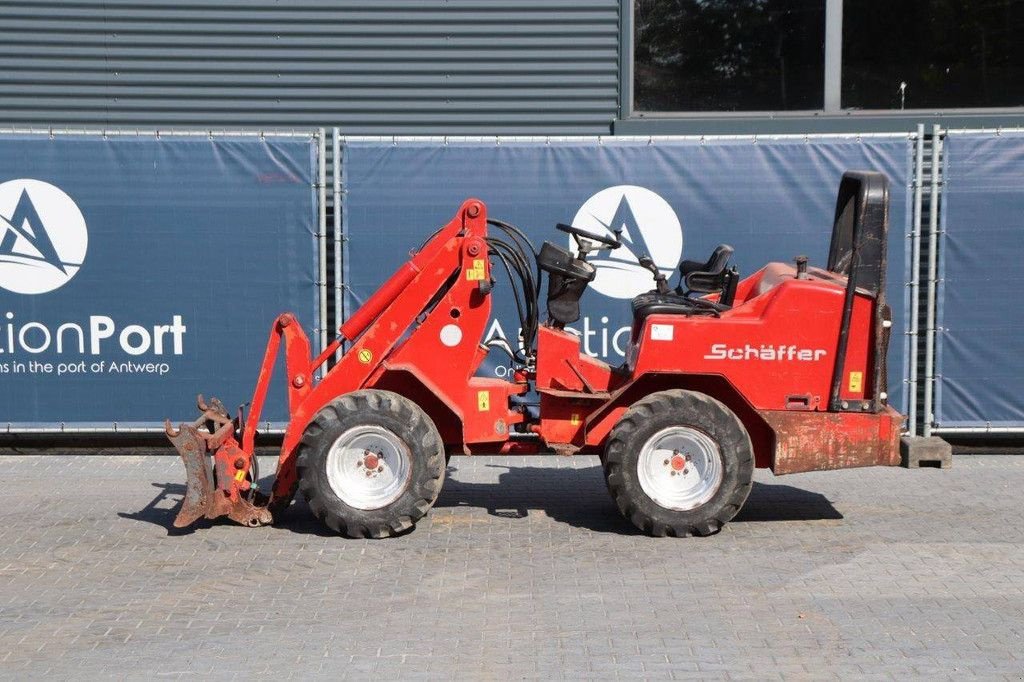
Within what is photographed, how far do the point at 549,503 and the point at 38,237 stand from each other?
16.3 feet

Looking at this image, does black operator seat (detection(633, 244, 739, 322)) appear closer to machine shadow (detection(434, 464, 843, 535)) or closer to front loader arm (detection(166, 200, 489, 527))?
front loader arm (detection(166, 200, 489, 527))

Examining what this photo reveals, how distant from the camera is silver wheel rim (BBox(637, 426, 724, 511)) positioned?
8586 millimetres

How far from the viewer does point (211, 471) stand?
28.3 feet

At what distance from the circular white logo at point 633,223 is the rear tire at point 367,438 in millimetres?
3196

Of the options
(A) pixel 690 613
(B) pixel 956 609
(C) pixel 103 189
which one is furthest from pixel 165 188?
(B) pixel 956 609

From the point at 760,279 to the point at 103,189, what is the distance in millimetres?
5588

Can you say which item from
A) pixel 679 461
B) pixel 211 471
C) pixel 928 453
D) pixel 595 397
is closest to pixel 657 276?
pixel 595 397

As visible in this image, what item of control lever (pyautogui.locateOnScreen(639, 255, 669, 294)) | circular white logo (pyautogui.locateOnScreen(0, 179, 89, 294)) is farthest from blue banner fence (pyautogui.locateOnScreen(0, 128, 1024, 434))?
control lever (pyautogui.locateOnScreen(639, 255, 669, 294))

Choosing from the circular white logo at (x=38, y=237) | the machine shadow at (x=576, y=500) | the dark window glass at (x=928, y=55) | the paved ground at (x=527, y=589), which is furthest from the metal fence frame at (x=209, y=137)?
the dark window glass at (x=928, y=55)

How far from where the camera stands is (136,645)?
6.67 meters

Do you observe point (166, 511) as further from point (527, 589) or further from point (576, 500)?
point (527, 589)

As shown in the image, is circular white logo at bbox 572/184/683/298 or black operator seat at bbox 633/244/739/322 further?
circular white logo at bbox 572/184/683/298

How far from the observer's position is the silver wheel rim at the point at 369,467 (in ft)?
28.1

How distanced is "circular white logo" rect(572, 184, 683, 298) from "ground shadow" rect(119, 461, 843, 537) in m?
1.78
